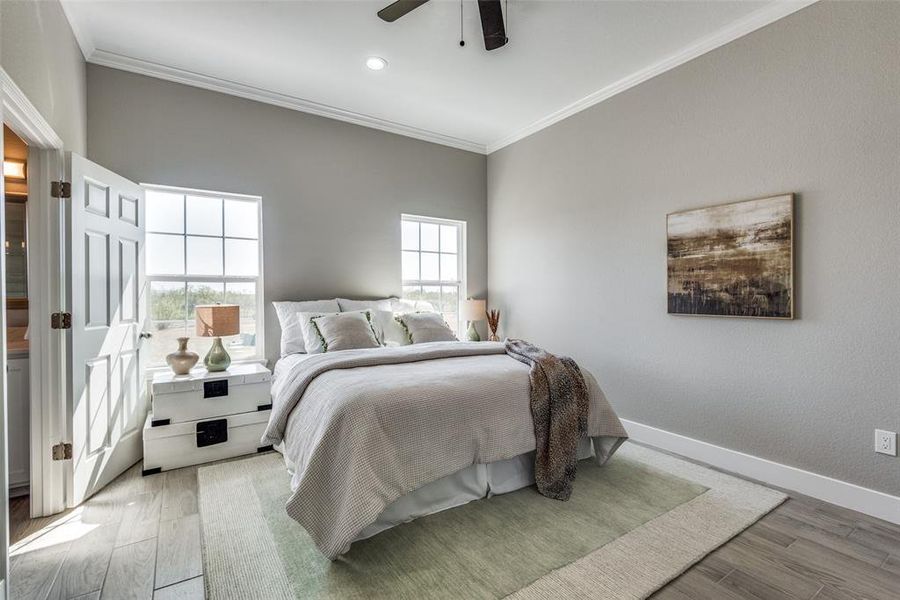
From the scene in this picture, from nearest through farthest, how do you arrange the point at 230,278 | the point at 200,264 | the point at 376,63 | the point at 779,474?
Answer: the point at 779,474 → the point at 376,63 → the point at 200,264 → the point at 230,278

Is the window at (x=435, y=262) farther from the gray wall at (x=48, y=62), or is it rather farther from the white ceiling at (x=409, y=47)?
the gray wall at (x=48, y=62)

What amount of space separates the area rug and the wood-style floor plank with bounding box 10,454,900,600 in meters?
0.08

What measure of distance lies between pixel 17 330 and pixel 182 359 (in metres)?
0.99

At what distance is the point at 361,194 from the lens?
14.0ft

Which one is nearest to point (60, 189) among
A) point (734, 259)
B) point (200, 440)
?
point (200, 440)

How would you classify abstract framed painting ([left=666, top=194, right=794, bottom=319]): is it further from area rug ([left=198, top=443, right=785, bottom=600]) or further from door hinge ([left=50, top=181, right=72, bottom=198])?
door hinge ([left=50, top=181, right=72, bottom=198])

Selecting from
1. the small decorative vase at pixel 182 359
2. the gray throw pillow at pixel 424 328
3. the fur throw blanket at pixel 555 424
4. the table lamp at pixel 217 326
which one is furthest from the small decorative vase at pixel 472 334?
the small decorative vase at pixel 182 359

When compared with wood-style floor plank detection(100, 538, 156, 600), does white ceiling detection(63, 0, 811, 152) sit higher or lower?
higher

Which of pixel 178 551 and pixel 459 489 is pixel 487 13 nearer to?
pixel 459 489

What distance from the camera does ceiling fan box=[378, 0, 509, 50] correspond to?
85.4 inches

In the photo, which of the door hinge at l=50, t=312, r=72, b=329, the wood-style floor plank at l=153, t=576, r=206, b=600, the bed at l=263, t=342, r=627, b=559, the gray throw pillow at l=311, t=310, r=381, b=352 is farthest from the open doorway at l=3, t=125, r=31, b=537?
the gray throw pillow at l=311, t=310, r=381, b=352

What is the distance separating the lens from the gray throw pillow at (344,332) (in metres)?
3.27

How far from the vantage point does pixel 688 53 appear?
9.98 ft

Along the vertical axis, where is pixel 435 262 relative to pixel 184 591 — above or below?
above
